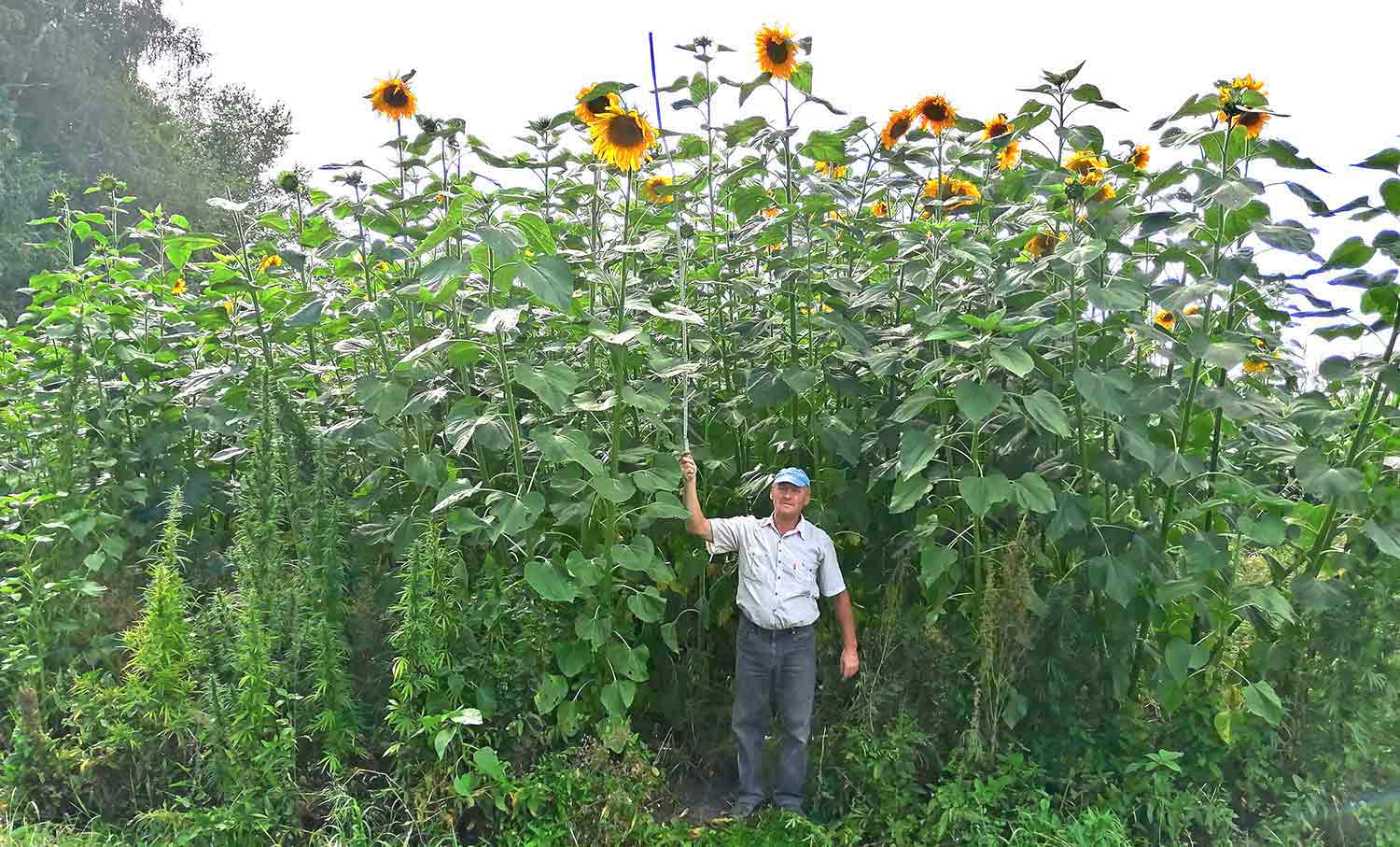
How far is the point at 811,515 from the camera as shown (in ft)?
13.9

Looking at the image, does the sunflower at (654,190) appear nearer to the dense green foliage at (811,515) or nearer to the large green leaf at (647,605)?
the dense green foliage at (811,515)

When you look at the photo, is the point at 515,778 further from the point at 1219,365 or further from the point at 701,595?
the point at 1219,365

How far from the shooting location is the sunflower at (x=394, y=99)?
4402mm

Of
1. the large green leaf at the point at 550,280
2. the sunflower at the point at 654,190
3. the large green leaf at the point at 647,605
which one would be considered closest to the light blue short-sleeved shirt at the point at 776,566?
the large green leaf at the point at 647,605

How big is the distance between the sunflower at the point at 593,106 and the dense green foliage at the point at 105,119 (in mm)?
17436

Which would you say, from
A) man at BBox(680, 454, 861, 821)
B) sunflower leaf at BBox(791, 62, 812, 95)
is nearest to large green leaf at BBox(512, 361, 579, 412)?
man at BBox(680, 454, 861, 821)

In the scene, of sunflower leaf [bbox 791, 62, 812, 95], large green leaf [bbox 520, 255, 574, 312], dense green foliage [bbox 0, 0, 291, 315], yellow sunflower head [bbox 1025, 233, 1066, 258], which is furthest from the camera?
dense green foliage [bbox 0, 0, 291, 315]

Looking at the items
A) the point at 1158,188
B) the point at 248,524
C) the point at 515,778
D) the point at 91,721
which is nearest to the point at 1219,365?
the point at 1158,188

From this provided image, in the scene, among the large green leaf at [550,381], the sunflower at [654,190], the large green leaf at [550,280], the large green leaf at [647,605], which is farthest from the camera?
the sunflower at [654,190]

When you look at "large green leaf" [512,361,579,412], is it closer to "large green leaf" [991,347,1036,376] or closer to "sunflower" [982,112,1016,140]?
"large green leaf" [991,347,1036,376]

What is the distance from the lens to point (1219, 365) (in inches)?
134

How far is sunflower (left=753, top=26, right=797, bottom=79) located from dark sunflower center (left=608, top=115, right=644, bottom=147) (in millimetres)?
805

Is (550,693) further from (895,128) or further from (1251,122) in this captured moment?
(1251,122)

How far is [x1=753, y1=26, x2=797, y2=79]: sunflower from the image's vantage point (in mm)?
4121
